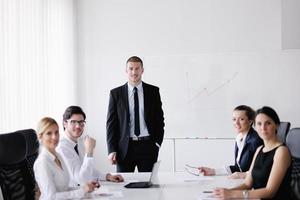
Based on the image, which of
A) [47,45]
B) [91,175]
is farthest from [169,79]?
[91,175]

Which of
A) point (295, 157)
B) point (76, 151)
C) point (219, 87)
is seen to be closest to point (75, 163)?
point (76, 151)

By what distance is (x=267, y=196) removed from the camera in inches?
109

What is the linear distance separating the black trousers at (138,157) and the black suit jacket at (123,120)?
0.05 meters

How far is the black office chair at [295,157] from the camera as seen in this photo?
3.19 metres

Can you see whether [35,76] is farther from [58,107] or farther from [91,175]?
[91,175]

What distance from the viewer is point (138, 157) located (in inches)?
172

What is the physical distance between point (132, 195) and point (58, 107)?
10.5ft

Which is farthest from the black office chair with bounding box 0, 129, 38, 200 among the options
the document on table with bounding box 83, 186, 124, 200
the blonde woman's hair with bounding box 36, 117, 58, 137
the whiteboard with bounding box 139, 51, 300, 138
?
the whiteboard with bounding box 139, 51, 300, 138

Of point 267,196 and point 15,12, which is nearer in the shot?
point 267,196

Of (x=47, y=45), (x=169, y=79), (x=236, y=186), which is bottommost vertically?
(x=236, y=186)

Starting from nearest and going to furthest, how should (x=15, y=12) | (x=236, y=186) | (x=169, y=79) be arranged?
(x=236, y=186), (x=15, y=12), (x=169, y=79)

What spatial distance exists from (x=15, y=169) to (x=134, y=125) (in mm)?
1690

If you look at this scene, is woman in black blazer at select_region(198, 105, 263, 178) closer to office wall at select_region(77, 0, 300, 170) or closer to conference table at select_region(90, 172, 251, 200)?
conference table at select_region(90, 172, 251, 200)

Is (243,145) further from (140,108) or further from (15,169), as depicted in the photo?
(15,169)
